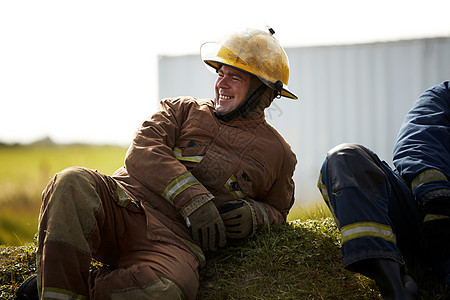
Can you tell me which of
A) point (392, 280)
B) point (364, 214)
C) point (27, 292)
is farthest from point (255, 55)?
point (27, 292)

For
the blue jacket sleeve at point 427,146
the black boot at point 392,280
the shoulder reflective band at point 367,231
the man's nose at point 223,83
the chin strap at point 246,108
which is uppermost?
the man's nose at point 223,83

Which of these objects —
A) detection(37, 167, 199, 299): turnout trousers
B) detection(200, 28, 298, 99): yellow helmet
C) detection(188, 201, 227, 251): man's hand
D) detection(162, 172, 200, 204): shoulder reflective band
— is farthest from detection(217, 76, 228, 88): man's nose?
detection(37, 167, 199, 299): turnout trousers

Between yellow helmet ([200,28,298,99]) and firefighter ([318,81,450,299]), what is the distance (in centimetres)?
96

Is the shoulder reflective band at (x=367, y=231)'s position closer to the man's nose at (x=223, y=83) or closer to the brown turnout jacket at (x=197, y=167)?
the brown turnout jacket at (x=197, y=167)

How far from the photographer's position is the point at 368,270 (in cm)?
220

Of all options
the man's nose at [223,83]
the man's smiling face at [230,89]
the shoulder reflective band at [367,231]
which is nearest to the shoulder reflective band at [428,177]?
the shoulder reflective band at [367,231]

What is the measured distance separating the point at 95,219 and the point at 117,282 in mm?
360

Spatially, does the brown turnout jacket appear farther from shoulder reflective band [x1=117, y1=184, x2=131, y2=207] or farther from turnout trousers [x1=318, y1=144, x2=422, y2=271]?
turnout trousers [x1=318, y1=144, x2=422, y2=271]

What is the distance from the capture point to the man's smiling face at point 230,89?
3.13 metres

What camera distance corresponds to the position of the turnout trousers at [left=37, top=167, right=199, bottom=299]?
2.21 meters

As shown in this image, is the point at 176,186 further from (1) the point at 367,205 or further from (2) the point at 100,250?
(1) the point at 367,205

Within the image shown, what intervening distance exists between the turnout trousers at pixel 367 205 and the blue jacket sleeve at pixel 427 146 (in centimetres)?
11

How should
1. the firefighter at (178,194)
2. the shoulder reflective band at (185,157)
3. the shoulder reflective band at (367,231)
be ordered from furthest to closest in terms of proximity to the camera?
the shoulder reflective band at (185,157), the firefighter at (178,194), the shoulder reflective band at (367,231)

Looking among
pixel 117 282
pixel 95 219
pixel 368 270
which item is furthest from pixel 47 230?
pixel 368 270
